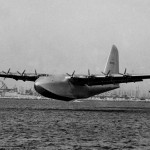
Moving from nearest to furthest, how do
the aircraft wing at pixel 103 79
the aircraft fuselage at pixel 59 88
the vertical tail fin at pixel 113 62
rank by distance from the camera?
1. the aircraft wing at pixel 103 79
2. the aircraft fuselage at pixel 59 88
3. the vertical tail fin at pixel 113 62

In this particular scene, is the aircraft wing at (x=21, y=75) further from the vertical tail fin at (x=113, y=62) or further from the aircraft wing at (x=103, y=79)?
the vertical tail fin at (x=113, y=62)

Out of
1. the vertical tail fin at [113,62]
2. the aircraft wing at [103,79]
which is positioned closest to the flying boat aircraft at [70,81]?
the aircraft wing at [103,79]

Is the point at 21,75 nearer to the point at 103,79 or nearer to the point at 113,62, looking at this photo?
the point at 103,79

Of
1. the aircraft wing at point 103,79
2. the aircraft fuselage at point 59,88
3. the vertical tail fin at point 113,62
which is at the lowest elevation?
the aircraft fuselage at point 59,88

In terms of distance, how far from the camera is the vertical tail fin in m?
66.1

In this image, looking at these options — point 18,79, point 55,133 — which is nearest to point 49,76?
point 18,79

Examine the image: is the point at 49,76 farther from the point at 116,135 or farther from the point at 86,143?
the point at 86,143

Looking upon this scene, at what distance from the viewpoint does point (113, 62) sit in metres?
67.0

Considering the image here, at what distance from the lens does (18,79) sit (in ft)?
195

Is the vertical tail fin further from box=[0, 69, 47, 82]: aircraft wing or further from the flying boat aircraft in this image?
box=[0, 69, 47, 82]: aircraft wing

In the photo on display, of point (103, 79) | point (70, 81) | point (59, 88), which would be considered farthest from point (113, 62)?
point (59, 88)

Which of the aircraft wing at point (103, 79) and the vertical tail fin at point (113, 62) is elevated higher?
the vertical tail fin at point (113, 62)

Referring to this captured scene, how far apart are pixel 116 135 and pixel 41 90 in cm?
2697

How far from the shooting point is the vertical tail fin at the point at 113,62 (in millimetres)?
66125
